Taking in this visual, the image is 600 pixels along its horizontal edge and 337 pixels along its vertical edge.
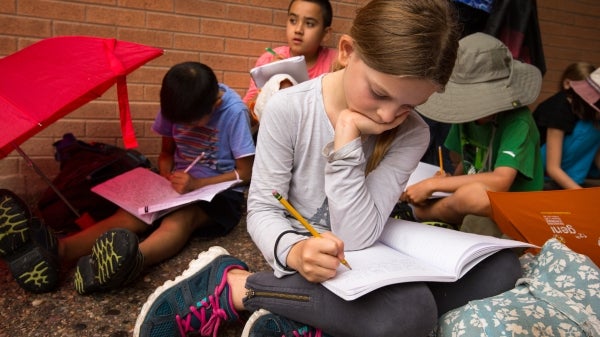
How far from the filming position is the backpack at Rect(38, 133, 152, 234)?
2.07 m

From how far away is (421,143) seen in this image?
53.4 inches

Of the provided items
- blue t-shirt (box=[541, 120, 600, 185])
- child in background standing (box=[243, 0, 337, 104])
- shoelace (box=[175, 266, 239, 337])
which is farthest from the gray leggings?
child in background standing (box=[243, 0, 337, 104])

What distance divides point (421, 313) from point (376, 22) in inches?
26.1

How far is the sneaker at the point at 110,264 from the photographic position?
1.43m

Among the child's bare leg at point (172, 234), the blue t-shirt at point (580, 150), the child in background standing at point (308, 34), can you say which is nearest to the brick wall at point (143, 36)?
the child in background standing at point (308, 34)

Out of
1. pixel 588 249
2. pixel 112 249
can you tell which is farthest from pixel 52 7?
pixel 588 249

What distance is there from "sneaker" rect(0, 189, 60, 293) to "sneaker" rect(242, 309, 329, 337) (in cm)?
78

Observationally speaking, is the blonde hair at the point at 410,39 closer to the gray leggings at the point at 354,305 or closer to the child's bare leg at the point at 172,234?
the gray leggings at the point at 354,305

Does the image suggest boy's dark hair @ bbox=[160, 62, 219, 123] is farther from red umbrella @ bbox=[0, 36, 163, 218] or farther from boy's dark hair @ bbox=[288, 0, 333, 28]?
boy's dark hair @ bbox=[288, 0, 333, 28]

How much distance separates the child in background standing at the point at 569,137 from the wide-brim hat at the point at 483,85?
633 mm

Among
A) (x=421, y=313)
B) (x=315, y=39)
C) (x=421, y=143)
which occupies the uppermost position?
(x=315, y=39)

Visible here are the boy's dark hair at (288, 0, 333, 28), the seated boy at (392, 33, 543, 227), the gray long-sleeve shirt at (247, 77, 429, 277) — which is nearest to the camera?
the gray long-sleeve shirt at (247, 77, 429, 277)

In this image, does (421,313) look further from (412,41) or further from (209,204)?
(209,204)

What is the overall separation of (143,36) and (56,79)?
1.02 m
